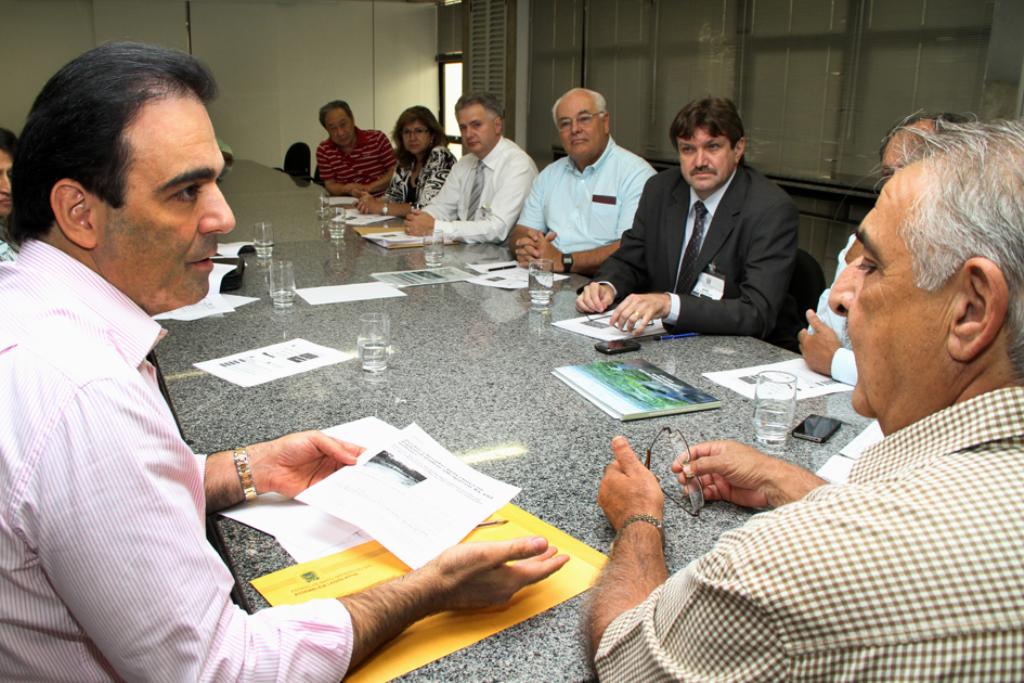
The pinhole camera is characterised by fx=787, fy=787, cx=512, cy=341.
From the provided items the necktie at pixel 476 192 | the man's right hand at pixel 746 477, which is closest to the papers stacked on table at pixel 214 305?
the man's right hand at pixel 746 477

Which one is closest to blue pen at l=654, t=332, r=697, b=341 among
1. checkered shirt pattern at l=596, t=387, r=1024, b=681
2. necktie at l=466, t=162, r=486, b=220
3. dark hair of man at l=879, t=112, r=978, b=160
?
dark hair of man at l=879, t=112, r=978, b=160

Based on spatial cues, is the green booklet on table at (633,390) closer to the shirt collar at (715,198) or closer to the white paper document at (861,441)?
the white paper document at (861,441)

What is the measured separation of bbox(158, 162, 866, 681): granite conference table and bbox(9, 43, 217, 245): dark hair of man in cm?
58

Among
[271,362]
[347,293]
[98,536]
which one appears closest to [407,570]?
[98,536]

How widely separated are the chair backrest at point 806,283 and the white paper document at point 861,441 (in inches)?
50.4

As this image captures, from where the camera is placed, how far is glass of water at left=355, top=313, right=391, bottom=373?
6.66 feet

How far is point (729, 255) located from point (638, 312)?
0.70 metres

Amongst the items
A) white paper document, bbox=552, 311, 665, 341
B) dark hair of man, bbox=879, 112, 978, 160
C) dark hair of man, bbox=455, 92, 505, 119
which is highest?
dark hair of man, bbox=455, 92, 505, 119

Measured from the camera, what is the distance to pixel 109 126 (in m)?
0.97

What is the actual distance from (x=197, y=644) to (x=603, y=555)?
0.61 m

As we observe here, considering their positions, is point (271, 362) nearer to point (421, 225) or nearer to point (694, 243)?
point (694, 243)

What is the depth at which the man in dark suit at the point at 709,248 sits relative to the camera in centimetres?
245

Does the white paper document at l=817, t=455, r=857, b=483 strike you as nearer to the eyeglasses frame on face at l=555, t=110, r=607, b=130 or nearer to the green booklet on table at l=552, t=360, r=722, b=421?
the green booklet on table at l=552, t=360, r=722, b=421

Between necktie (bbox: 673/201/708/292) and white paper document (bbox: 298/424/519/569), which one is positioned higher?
necktie (bbox: 673/201/708/292)
